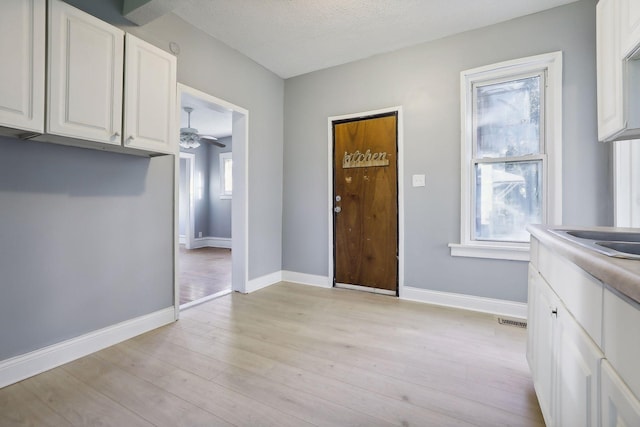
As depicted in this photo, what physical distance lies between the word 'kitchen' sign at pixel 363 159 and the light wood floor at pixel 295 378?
1.66 metres

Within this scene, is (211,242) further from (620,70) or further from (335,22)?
(620,70)

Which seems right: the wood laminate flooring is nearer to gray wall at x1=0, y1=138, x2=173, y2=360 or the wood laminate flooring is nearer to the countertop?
gray wall at x1=0, y1=138, x2=173, y2=360

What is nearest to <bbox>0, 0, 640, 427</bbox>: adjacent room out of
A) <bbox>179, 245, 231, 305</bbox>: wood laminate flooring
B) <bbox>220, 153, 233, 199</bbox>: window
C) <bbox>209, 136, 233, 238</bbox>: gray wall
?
<bbox>179, 245, 231, 305</bbox>: wood laminate flooring

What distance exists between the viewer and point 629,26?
54.1 inches

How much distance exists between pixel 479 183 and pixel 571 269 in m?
2.07

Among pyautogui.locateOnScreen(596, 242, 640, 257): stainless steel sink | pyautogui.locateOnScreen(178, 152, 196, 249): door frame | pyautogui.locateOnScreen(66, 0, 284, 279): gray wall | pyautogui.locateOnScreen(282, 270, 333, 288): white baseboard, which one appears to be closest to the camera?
pyautogui.locateOnScreen(596, 242, 640, 257): stainless steel sink

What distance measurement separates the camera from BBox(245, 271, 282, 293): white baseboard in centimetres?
330

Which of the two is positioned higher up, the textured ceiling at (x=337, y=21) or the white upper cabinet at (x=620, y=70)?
the textured ceiling at (x=337, y=21)

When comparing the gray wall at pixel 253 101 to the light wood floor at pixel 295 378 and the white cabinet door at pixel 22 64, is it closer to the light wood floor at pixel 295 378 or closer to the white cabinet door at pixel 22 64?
the white cabinet door at pixel 22 64

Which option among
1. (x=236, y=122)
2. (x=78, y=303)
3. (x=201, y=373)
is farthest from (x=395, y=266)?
(x=78, y=303)

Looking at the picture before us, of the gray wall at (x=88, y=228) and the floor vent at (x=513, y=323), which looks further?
the floor vent at (x=513, y=323)

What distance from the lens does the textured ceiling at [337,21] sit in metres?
2.37

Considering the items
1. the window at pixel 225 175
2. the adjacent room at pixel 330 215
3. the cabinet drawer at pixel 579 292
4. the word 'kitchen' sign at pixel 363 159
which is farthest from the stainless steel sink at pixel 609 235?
the window at pixel 225 175

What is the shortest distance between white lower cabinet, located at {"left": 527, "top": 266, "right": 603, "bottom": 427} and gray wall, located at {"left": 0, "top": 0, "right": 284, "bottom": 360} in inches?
101
